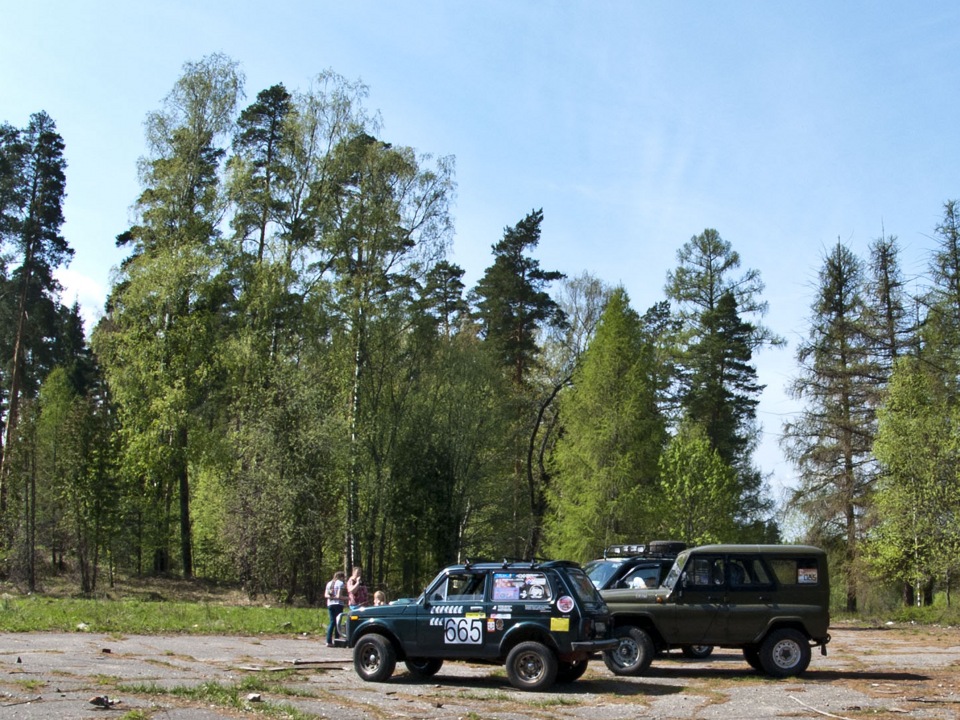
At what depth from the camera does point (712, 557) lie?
16422 millimetres

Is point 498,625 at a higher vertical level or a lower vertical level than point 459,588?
lower

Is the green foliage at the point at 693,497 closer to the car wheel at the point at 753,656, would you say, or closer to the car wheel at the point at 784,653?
the car wheel at the point at 753,656

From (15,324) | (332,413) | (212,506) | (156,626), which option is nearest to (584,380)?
(332,413)

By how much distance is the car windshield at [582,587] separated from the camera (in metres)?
14.3

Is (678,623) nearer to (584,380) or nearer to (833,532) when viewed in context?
(584,380)

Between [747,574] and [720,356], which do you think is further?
[720,356]

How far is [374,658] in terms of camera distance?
14.9 metres

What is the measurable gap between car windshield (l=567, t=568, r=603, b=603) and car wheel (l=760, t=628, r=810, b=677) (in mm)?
3324

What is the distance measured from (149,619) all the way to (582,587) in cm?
1331

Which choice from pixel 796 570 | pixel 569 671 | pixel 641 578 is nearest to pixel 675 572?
pixel 641 578

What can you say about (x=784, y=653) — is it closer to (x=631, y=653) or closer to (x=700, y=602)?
(x=700, y=602)

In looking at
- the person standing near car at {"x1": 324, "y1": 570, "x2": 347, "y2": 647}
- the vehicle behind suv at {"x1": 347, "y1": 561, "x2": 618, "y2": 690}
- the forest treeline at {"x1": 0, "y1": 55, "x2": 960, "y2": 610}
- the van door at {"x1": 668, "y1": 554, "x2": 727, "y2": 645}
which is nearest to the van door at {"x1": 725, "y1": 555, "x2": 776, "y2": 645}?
the van door at {"x1": 668, "y1": 554, "x2": 727, "y2": 645}

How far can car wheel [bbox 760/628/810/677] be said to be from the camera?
1575 centimetres

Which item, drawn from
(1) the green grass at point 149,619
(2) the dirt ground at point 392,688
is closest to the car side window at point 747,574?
(2) the dirt ground at point 392,688
